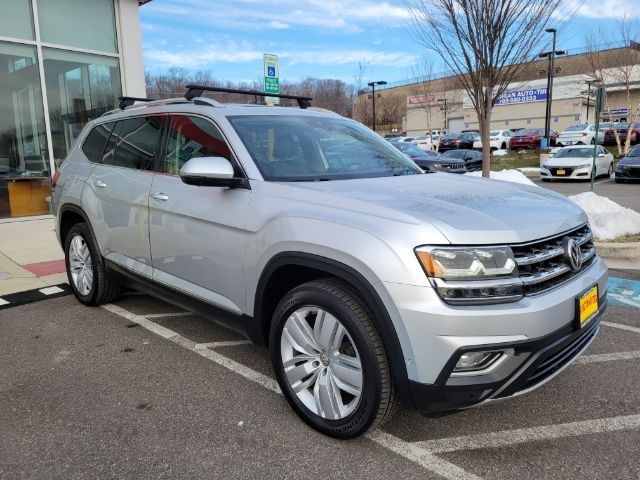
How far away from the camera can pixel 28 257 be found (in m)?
7.16

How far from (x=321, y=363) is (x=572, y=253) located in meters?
1.38

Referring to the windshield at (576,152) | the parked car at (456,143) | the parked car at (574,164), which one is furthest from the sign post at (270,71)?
the parked car at (456,143)

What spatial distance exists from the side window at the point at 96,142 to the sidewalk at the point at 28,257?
71.8 inches

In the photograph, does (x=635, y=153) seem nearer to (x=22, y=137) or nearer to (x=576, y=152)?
(x=576, y=152)

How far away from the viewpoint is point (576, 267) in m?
2.63

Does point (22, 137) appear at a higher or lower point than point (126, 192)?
higher

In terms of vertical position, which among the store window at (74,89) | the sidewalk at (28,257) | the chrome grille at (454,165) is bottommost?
the sidewalk at (28,257)

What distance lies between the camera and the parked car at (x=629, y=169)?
16.8 metres

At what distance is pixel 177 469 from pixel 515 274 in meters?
1.80

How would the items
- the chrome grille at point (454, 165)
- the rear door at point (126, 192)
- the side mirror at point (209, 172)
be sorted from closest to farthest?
1. the side mirror at point (209, 172)
2. the rear door at point (126, 192)
3. the chrome grille at point (454, 165)

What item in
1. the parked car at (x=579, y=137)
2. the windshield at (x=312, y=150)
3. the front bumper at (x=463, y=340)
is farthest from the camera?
the parked car at (x=579, y=137)

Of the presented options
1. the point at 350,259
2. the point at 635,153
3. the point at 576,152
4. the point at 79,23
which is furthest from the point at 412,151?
the point at 350,259

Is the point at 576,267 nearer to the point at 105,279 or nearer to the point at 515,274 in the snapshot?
the point at 515,274

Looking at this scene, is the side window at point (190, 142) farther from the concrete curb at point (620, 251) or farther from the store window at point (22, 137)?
the store window at point (22, 137)
